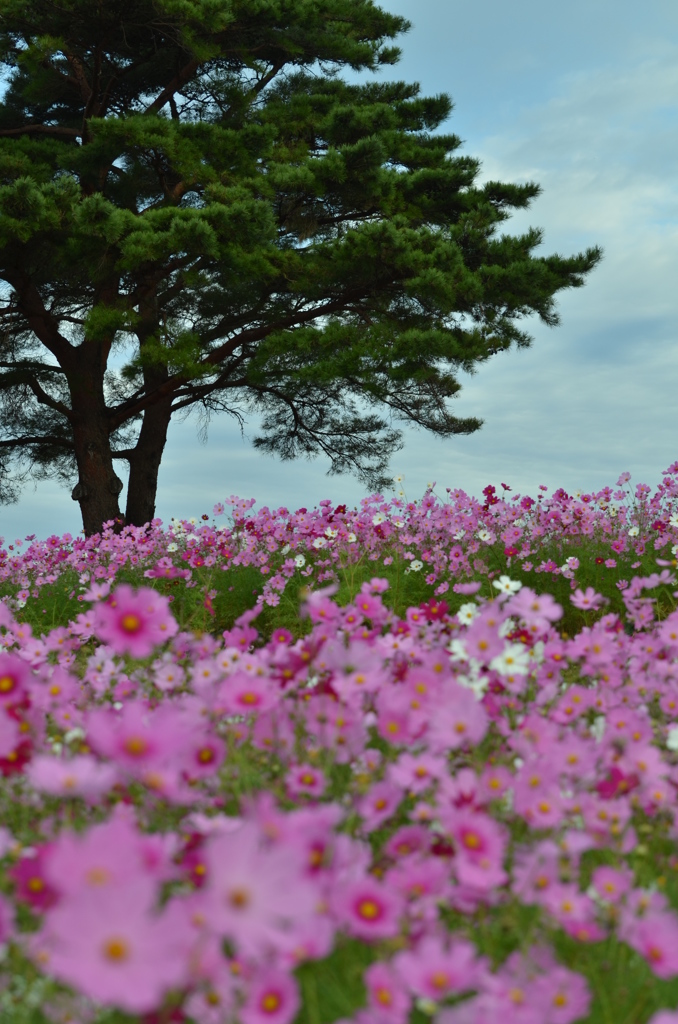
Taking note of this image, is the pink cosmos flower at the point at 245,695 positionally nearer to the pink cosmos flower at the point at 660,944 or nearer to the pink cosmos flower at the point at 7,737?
the pink cosmos flower at the point at 7,737

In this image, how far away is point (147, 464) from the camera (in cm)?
1623

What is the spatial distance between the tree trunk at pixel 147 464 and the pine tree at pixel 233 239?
4cm

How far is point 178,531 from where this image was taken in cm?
900

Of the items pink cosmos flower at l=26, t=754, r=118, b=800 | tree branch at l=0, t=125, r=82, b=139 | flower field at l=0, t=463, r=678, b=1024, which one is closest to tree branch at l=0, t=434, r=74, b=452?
tree branch at l=0, t=125, r=82, b=139

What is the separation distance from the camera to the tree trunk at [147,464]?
1609 cm

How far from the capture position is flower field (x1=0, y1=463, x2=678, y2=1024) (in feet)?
3.57

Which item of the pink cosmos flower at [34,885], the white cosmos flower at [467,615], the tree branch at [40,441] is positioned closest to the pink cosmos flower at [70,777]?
the pink cosmos flower at [34,885]

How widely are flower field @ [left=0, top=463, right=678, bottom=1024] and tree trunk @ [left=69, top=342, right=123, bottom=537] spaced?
11.4 metres

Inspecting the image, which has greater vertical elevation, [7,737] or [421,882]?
[7,737]

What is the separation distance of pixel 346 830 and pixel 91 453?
13747 millimetres

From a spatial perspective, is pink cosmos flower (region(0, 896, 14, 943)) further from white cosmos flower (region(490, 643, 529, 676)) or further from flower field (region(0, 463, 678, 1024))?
white cosmos flower (region(490, 643, 529, 676))

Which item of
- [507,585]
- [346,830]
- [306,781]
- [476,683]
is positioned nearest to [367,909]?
[346,830]

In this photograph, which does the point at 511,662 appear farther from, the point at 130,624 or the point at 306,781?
the point at 130,624

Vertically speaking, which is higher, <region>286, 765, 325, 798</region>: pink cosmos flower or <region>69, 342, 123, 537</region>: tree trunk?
<region>69, 342, 123, 537</region>: tree trunk
